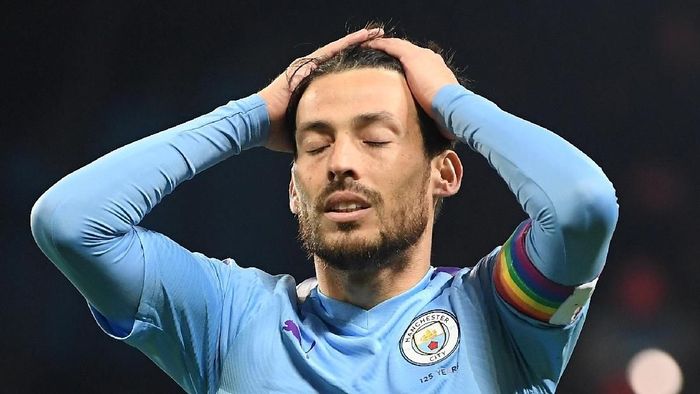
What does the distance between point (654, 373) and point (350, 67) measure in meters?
1.24

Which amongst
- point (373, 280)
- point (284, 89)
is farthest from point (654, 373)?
point (284, 89)

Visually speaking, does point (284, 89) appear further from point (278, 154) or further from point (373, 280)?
point (278, 154)

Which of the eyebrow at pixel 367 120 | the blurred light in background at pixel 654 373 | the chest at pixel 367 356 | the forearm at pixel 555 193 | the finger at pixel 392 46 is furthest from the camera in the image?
the blurred light in background at pixel 654 373

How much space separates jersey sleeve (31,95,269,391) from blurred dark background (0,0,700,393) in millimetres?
1048

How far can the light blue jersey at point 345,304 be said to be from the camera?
119cm

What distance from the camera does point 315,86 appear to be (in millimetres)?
1465

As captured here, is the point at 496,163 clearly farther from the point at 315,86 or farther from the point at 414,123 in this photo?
the point at 315,86

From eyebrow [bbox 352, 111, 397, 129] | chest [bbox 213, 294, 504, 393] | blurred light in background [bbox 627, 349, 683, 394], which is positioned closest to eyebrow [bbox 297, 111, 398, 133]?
eyebrow [bbox 352, 111, 397, 129]

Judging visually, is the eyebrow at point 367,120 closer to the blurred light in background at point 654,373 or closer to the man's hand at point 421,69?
the man's hand at point 421,69

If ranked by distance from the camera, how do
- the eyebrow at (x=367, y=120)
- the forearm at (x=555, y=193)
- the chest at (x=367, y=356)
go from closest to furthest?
the forearm at (x=555, y=193), the chest at (x=367, y=356), the eyebrow at (x=367, y=120)

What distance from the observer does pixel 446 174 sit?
146 centimetres

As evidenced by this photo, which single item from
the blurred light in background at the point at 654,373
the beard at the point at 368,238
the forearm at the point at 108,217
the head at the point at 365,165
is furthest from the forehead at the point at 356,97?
the blurred light in background at the point at 654,373

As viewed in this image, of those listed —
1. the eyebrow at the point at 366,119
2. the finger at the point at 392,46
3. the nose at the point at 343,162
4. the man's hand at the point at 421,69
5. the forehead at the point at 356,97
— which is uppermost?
the finger at the point at 392,46

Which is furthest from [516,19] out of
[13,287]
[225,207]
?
[13,287]
